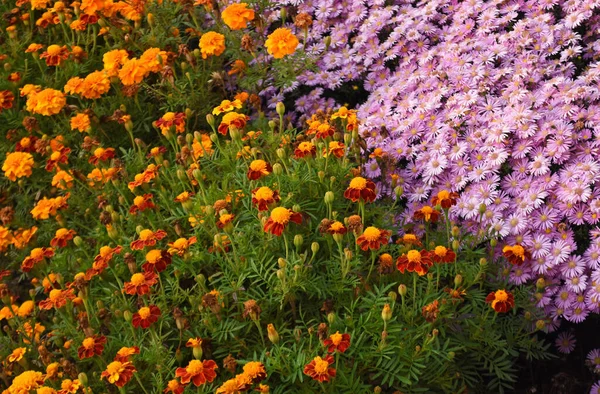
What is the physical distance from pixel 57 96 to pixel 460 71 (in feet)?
5.56

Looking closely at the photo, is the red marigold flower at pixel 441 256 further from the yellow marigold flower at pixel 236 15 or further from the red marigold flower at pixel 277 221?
the yellow marigold flower at pixel 236 15

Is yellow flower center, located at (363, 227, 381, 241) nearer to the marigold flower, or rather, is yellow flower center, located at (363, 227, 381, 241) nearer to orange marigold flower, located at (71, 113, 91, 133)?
the marigold flower

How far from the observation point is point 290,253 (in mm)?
2336

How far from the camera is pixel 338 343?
6.37 feet

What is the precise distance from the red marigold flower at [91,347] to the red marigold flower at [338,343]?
672mm

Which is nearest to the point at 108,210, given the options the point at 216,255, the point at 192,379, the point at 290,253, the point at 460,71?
the point at 216,255

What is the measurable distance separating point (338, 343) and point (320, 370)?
10 cm

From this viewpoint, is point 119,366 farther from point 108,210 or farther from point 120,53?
point 120,53

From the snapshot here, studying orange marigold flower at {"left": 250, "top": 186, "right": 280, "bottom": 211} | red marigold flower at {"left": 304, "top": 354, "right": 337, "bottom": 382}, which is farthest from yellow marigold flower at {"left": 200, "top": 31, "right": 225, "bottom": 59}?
red marigold flower at {"left": 304, "top": 354, "right": 337, "bottom": 382}

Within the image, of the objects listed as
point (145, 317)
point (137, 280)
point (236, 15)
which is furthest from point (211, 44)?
point (145, 317)

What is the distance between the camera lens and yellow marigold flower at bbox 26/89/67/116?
3201mm

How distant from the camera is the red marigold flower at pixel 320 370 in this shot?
1878mm

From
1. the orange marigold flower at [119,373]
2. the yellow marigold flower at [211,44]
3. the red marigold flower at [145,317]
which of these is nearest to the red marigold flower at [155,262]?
the red marigold flower at [145,317]

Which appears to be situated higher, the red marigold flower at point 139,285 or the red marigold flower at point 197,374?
the red marigold flower at point 139,285
